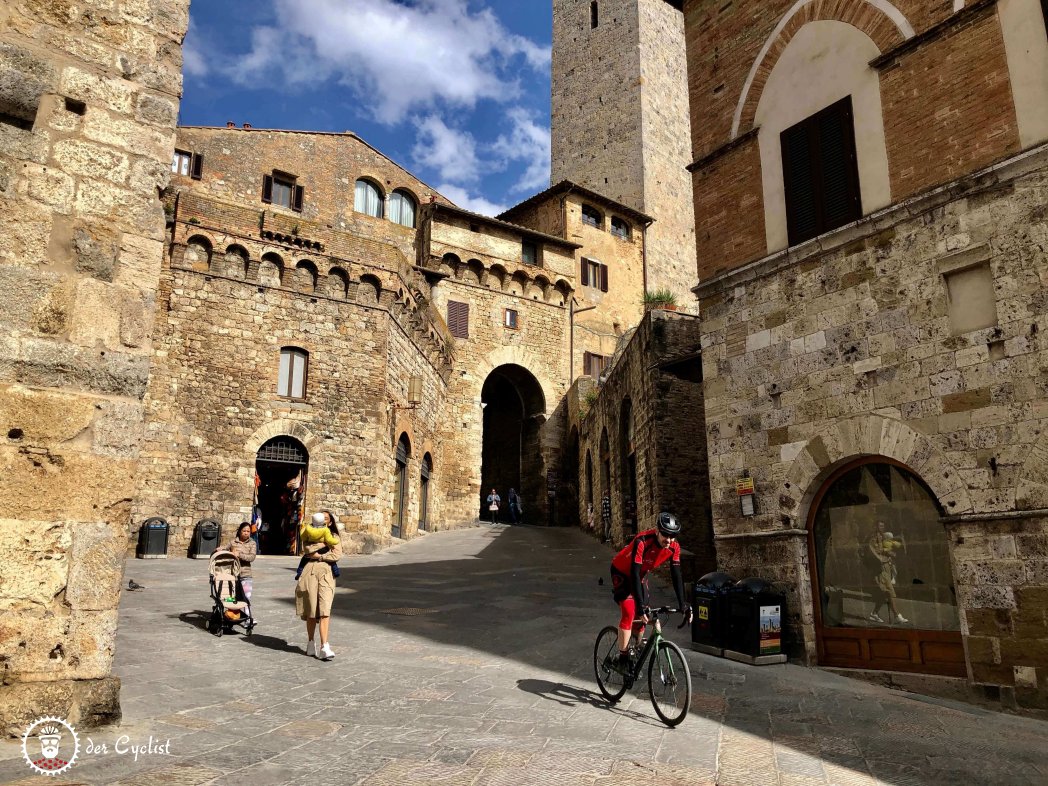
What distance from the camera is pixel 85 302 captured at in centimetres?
444

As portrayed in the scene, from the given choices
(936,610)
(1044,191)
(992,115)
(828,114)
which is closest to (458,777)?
(936,610)

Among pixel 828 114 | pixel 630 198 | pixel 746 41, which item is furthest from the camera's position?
pixel 630 198

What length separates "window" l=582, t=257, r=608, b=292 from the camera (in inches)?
1339

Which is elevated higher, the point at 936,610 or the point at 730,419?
the point at 730,419

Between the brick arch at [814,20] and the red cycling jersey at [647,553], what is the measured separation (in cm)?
651

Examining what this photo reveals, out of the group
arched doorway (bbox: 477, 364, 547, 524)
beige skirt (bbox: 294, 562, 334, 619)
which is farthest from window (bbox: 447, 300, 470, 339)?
beige skirt (bbox: 294, 562, 334, 619)

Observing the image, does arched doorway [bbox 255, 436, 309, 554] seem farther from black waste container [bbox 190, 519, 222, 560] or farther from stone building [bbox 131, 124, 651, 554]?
black waste container [bbox 190, 519, 222, 560]

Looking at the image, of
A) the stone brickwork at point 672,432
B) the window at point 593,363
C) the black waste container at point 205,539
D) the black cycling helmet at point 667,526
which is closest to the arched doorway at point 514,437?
the window at point 593,363

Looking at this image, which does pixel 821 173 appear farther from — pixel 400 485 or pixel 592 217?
pixel 592 217

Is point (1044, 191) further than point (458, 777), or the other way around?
point (1044, 191)

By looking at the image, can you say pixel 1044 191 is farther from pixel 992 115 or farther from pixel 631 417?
pixel 631 417

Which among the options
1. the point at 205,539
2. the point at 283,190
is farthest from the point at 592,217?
the point at 205,539

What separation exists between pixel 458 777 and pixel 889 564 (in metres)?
5.65

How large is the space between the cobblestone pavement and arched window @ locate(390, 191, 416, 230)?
24010 mm
